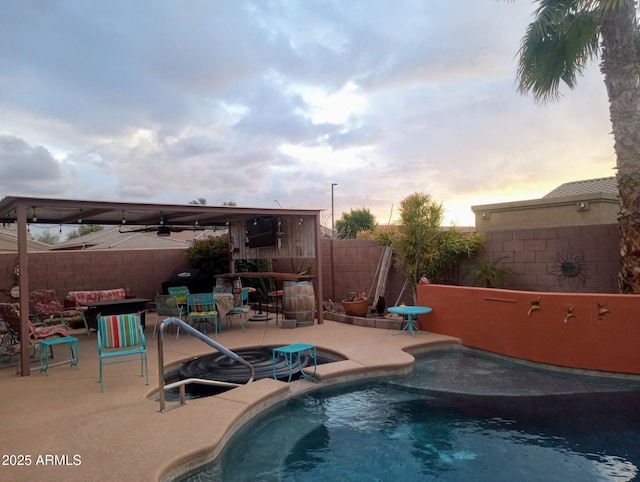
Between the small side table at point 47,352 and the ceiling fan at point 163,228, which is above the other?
the ceiling fan at point 163,228

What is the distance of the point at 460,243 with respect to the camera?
27.5 feet

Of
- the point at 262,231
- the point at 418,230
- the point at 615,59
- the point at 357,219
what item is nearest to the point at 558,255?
the point at 418,230

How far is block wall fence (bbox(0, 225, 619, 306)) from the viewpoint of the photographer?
6789mm

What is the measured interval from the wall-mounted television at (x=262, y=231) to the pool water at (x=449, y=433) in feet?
18.4

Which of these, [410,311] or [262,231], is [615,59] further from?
[262,231]

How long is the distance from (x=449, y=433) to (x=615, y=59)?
6.08 meters

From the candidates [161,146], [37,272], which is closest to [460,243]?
[37,272]

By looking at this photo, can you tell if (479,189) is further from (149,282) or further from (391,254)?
(149,282)

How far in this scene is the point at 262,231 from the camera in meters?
11.0

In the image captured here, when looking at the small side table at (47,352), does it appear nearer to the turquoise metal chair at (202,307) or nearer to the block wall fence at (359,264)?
the turquoise metal chair at (202,307)

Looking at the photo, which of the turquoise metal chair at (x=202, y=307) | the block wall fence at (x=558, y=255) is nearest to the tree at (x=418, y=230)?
the block wall fence at (x=558, y=255)

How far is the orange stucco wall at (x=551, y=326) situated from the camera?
5.50 m

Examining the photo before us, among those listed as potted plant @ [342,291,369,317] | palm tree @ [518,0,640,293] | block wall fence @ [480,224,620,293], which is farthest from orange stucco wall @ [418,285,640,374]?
potted plant @ [342,291,369,317]

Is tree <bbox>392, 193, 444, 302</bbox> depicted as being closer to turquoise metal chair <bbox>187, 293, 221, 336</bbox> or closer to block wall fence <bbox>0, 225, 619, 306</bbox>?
block wall fence <bbox>0, 225, 619, 306</bbox>
